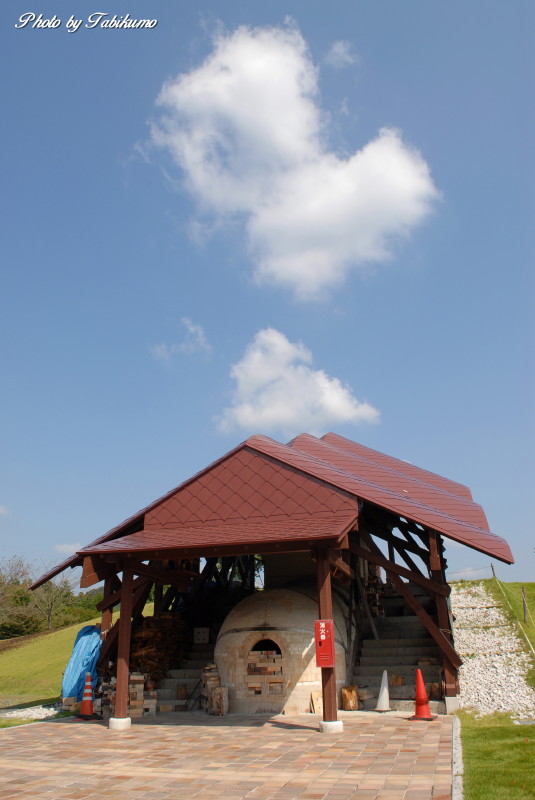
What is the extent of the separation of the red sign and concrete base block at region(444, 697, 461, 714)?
10.5 ft

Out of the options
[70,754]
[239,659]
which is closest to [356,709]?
[239,659]

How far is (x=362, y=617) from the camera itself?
1644 cm

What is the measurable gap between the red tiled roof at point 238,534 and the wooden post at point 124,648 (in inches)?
27.7

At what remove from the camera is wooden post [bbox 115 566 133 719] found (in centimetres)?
1123

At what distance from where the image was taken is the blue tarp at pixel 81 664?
1466cm

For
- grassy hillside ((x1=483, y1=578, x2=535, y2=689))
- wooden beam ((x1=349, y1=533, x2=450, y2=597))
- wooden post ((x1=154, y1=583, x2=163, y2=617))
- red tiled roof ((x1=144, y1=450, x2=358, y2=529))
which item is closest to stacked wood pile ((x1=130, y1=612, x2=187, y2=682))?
wooden post ((x1=154, y1=583, x2=163, y2=617))

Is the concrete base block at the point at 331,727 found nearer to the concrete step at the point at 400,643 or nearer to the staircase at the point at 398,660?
the staircase at the point at 398,660

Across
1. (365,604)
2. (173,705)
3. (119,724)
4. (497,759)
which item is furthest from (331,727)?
(365,604)

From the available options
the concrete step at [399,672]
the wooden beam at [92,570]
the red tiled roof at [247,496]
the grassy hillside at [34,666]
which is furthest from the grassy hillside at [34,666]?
the concrete step at [399,672]

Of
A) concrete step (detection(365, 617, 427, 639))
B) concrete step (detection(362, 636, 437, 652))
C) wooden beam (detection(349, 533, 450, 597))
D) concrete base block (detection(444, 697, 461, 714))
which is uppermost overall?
wooden beam (detection(349, 533, 450, 597))

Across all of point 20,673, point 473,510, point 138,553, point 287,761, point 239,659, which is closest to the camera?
point 287,761

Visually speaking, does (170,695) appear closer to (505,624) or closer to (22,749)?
(22,749)

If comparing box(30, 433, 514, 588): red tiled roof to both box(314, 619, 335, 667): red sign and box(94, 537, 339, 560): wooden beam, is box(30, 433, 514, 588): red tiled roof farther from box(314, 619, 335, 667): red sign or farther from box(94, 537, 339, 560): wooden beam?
box(314, 619, 335, 667): red sign

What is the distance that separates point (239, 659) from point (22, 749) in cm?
448
